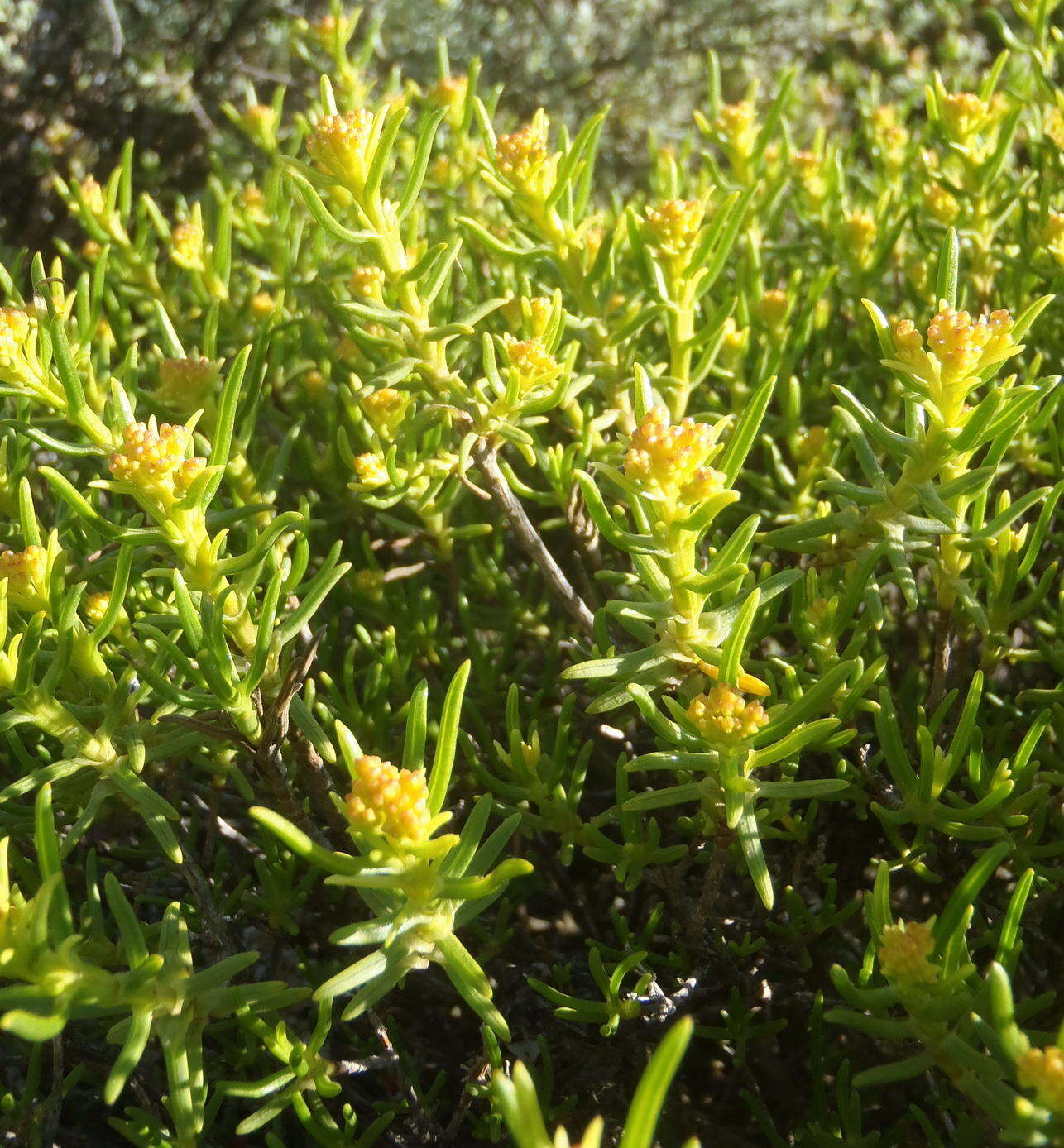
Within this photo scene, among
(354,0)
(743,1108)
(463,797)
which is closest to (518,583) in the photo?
(463,797)

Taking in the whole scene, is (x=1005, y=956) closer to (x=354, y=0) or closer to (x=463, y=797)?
(x=463, y=797)

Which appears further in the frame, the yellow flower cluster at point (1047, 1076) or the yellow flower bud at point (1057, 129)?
the yellow flower bud at point (1057, 129)

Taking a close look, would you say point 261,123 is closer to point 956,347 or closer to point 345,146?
point 345,146

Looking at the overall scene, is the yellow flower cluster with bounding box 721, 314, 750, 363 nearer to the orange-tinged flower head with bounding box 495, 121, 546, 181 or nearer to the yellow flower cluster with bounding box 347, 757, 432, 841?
the orange-tinged flower head with bounding box 495, 121, 546, 181

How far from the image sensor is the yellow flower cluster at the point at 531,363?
4.13 ft

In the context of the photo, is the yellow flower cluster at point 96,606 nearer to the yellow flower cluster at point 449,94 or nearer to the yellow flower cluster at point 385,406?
the yellow flower cluster at point 385,406

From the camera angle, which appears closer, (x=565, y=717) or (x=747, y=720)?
(x=747, y=720)

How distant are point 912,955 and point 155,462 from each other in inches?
32.7

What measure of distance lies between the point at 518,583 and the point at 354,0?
2.84 meters

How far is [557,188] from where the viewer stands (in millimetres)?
1389

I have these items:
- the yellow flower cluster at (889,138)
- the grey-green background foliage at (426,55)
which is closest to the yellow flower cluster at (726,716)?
the yellow flower cluster at (889,138)

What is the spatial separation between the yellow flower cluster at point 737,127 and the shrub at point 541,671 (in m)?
0.01

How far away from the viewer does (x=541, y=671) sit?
182 cm

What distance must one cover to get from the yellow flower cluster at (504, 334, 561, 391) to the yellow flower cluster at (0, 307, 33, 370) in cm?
53
